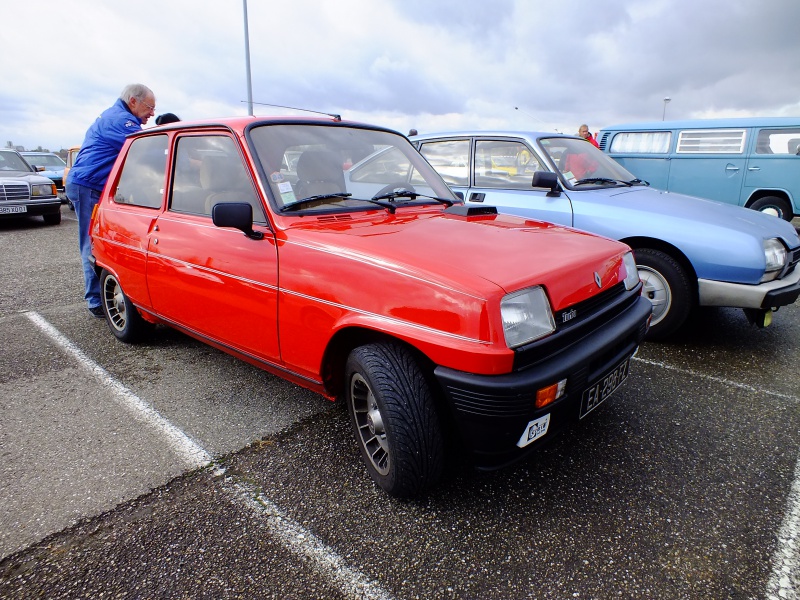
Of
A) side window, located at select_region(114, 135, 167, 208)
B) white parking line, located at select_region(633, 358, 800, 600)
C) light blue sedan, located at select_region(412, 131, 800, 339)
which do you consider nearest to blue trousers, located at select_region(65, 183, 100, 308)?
side window, located at select_region(114, 135, 167, 208)

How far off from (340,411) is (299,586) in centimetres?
121

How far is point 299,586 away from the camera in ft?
5.60

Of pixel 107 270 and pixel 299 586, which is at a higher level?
pixel 107 270

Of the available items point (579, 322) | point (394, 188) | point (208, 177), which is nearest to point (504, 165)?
point (394, 188)

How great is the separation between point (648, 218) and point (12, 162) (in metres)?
13.3

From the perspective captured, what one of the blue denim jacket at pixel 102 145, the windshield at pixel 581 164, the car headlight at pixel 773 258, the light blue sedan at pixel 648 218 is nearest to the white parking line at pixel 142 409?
the blue denim jacket at pixel 102 145

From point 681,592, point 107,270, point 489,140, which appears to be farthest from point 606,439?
point 107,270

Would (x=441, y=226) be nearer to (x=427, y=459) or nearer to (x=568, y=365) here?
(x=568, y=365)

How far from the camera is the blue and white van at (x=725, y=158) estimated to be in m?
8.19

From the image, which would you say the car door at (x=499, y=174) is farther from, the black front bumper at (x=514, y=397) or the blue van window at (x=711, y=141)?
the blue van window at (x=711, y=141)

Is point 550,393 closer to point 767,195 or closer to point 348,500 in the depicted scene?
point 348,500

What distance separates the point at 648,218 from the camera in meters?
3.75

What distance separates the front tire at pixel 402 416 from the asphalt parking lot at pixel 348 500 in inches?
8.0

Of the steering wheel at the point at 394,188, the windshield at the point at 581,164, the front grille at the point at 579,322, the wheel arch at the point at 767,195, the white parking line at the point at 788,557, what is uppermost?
the windshield at the point at 581,164
